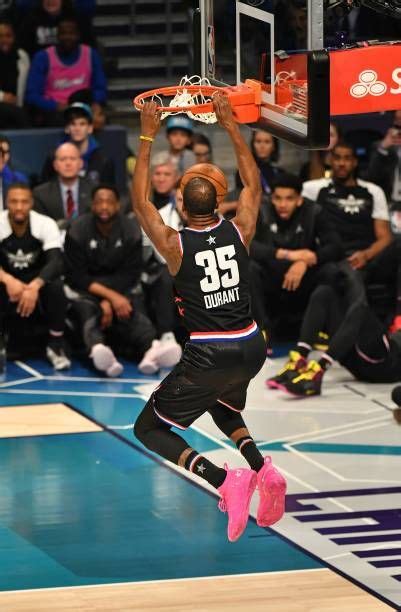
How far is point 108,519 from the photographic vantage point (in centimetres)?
829

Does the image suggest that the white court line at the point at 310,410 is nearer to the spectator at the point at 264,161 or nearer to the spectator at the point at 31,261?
the spectator at the point at 31,261

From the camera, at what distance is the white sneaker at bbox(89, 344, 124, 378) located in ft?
36.9

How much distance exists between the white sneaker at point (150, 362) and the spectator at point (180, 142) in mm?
2275

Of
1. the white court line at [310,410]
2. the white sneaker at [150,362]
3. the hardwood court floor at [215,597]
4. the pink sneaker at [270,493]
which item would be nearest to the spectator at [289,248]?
the white sneaker at [150,362]

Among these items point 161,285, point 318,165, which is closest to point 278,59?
point 161,285

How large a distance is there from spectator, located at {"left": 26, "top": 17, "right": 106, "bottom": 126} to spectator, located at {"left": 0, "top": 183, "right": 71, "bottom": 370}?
8.20 ft

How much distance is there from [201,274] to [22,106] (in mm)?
7442

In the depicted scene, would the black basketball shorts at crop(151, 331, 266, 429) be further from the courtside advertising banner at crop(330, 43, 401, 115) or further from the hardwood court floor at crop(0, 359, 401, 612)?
the courtside advertising banner at crop(330, 43, 401, 115)

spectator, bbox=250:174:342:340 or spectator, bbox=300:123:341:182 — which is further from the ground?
spectator, bbox=300:123:341:182

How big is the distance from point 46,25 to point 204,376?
8083mm

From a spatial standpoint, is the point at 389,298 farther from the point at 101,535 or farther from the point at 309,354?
the point at 101,535

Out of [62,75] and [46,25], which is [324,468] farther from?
[46,25]

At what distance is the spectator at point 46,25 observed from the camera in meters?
14.5

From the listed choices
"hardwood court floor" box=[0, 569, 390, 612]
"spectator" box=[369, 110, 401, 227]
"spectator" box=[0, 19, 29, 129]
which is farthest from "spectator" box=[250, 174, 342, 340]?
"hardwood court floor" box=[0, 569, 390, 612]
